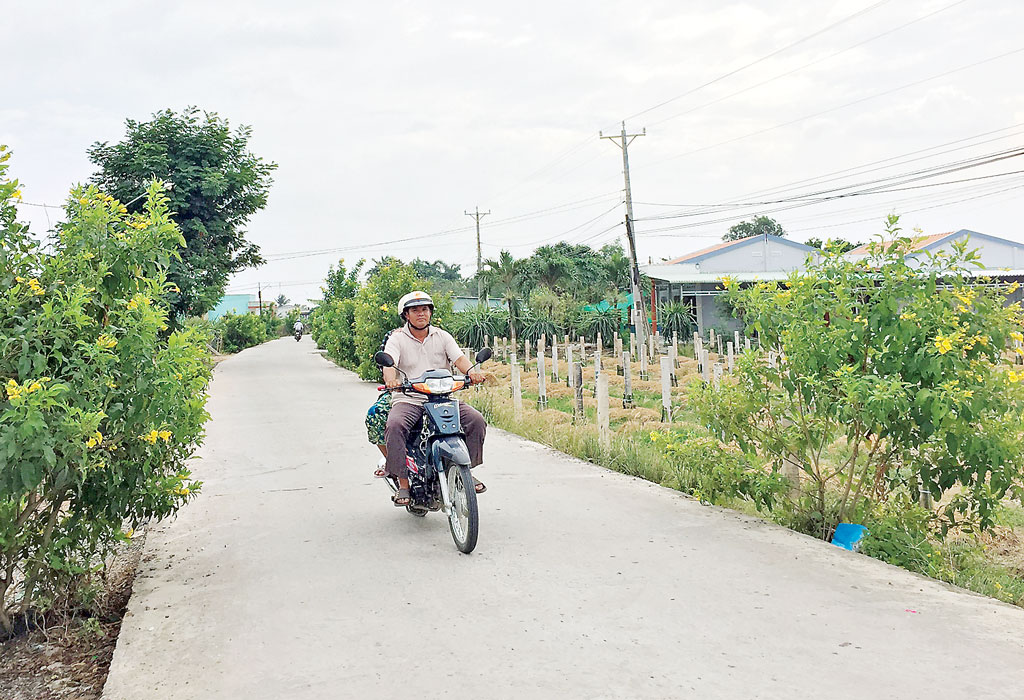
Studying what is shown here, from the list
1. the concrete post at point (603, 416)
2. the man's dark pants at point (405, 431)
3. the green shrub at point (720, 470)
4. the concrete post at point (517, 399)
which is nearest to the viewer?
the man's dark pants at point (405, 431)

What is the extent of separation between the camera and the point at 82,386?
4.19 metres

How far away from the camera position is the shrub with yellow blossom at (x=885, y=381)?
18.3ft

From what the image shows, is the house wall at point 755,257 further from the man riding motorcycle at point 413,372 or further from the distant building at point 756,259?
the man riding motorcycle at point 413,372

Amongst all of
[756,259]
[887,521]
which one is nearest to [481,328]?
[756,259]

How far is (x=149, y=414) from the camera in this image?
457 cm

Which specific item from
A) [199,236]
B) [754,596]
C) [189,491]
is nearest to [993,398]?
[754,596]

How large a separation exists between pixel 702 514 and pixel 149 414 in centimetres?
402

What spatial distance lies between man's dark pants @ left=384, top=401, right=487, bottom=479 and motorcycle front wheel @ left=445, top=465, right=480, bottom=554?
38cm

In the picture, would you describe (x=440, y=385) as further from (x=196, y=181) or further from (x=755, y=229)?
(x=755, y=229)

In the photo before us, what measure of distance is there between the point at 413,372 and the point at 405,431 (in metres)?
0.52

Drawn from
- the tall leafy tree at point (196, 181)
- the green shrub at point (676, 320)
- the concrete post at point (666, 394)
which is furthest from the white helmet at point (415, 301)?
the green shrub at point (676, 320)

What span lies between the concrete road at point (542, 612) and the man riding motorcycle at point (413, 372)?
0.51m

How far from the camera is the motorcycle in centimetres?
573

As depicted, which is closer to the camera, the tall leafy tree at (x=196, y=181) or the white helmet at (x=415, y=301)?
the white helmet at (x=415, y=301)
